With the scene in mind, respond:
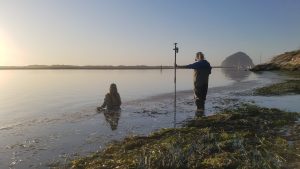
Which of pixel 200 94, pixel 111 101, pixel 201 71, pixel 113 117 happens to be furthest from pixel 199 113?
pixel 111 101

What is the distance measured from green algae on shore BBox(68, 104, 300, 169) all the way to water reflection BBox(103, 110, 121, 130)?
4159mm

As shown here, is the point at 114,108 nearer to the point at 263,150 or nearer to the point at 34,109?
the point at 34,109

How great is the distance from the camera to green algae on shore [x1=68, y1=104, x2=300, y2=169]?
969 centimetres

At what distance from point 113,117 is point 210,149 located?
409 inches

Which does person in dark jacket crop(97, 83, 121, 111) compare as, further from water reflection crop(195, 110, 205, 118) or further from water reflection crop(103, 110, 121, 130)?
water reflection crop(195, 110, 205, 118)

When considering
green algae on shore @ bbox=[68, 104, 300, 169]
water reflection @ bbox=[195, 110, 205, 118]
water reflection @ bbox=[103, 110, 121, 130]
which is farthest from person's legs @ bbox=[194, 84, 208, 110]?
green algae on shore @ bbox=[68, 104, 300, 169]

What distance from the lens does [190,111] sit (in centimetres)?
2194

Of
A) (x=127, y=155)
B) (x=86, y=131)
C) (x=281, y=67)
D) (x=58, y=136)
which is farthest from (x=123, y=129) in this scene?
(x=281, y=67)

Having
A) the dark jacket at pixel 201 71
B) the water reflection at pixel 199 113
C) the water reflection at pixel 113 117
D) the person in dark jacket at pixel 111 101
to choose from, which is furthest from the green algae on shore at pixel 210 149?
the person in dark jacket at pixel 111 101

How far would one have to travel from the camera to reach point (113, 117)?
20.6 metres

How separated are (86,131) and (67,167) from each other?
5.91 m

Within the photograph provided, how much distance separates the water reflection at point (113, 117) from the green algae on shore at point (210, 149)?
164 inches

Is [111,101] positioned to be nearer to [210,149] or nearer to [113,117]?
[113,117]

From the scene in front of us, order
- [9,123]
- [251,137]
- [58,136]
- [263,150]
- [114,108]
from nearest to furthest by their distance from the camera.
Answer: [263,150]
[251,137]
[58,136]
[9,123]
[114,108]
